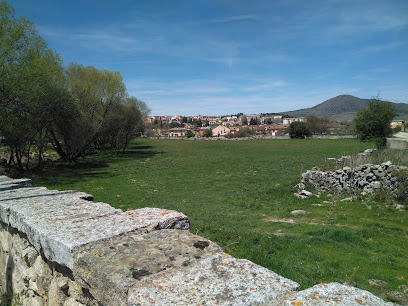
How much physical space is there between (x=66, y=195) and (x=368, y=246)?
7439 millimetres

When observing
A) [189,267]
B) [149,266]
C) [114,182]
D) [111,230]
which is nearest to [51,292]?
[111,230]

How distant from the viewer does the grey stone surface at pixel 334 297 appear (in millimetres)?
1693

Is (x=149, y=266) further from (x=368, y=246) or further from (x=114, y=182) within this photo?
(x=114, y=182)

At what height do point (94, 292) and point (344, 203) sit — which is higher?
point (94, 292)

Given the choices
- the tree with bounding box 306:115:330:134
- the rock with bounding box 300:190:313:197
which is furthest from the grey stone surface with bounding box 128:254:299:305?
the tree with bounding box 306:115:330:134

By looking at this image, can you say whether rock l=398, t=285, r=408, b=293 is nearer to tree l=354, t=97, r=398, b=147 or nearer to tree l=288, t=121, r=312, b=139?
tree l=354, t=97, r=398, b=147

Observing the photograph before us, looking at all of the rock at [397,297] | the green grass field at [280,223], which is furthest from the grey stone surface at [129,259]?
the rock at [397,297]

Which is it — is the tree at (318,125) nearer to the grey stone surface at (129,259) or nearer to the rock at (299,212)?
the rock at (299,212)

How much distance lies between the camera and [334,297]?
176 centimetres

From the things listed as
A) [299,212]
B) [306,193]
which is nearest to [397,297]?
[299,212]

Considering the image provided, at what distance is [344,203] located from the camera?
38.2 ft

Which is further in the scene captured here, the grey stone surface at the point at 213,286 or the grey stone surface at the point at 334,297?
the grey stone surface at the point at 213,286

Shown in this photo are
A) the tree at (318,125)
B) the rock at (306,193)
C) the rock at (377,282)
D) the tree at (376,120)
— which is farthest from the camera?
the tree at (318,125)

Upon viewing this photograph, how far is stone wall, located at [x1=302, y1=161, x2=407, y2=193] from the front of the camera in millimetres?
11625
